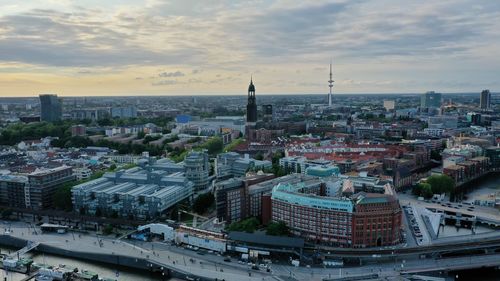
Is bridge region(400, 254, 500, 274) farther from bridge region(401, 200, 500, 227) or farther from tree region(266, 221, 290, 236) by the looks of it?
bridge region(401, 200, 500, 227)

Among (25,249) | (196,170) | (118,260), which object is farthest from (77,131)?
(118,260)

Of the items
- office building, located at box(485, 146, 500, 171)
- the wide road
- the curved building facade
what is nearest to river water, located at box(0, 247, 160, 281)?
the wide road

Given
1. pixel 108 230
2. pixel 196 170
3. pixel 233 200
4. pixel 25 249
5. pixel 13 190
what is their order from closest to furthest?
pixel 25 249 < pixel 108 230 < pixel 233 200 < pixel 13 190 < pixel 196 170

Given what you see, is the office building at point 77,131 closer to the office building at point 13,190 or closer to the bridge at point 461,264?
the office building at point 13,190

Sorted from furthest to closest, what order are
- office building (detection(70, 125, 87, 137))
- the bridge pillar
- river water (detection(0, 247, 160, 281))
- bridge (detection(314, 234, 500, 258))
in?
office building (detection(70, 125, 87, 137)) < the bridge pillar < bridge (detection(314, 234, 500, 258)) < river water (detection(0, 247, 160, 281))

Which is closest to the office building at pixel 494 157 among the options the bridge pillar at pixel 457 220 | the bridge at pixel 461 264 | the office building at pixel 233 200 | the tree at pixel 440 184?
the tree at pixel 440 184

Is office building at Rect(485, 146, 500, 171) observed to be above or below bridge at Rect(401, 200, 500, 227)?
above

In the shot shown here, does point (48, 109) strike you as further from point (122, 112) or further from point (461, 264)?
point (461, 264)
